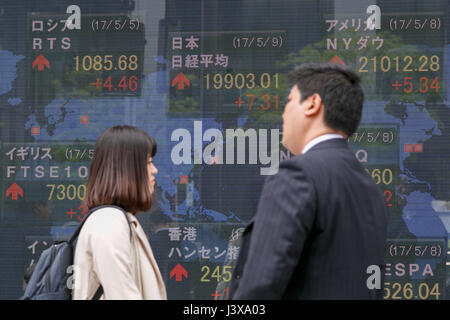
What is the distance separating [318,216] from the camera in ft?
5.79

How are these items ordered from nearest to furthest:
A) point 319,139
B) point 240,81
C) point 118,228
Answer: point 319,139, point 118,228, point 240,81

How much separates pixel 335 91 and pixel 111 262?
1.00 m

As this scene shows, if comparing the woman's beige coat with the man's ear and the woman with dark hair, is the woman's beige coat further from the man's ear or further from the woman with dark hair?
the man's ear

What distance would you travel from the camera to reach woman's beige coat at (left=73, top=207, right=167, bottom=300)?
6.82 feet

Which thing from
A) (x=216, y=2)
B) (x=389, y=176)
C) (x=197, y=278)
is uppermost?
(x=216, y=2)

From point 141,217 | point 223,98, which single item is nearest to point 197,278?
point 141,217

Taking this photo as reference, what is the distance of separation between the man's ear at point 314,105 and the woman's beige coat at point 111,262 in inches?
31.9

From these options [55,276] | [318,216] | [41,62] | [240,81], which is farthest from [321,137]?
[41,62]

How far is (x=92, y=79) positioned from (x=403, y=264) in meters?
2.71

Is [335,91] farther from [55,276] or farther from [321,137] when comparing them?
[55,276]

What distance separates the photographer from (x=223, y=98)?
4.36 metres

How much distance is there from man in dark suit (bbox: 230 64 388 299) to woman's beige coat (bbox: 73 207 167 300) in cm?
45

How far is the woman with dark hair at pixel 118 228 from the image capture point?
6.86 feet

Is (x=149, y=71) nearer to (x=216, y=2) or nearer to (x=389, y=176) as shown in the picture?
(x=216, y=2)
